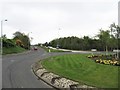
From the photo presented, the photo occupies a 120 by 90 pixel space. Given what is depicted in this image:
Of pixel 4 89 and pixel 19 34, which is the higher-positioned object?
pixel 19 34

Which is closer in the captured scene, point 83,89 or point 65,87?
point 83,89

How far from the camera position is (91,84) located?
1912 centimetres

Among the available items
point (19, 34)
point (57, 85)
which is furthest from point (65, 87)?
point (19, 34)

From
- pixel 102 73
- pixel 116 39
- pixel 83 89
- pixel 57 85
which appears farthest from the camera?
pixel 116 39

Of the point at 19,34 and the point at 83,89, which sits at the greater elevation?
the point at 19,34

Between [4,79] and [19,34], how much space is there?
385ft

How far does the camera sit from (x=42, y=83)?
79.6 feet

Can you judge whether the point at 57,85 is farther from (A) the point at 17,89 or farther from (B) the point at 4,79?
(B) the point at 4,79

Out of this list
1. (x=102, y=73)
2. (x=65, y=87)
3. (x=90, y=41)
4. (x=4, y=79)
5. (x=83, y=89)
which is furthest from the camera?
(x=90, y=41)

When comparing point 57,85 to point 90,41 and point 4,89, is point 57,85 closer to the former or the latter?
point 4,89

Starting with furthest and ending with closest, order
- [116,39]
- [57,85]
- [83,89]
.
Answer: [116,39] < [57,85] < [83,89]

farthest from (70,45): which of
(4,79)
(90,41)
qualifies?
(4,79)

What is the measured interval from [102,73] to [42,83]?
18.1ft

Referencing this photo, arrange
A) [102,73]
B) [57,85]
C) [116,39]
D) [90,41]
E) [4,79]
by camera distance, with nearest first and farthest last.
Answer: [57,85] < [102,73] < [4,79] < [116,39] < [90,41]
